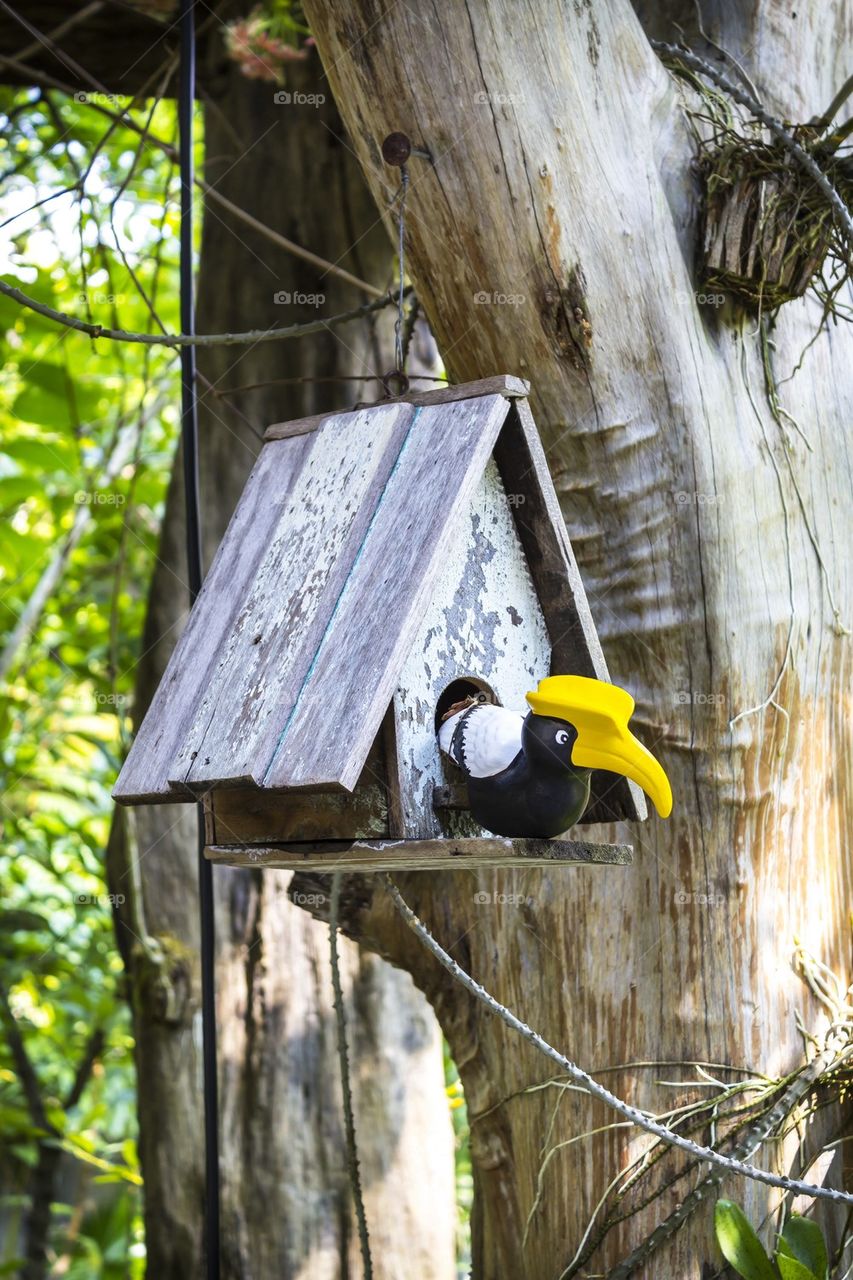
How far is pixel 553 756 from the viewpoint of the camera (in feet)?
3.91

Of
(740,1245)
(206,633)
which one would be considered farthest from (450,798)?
(740,1245)

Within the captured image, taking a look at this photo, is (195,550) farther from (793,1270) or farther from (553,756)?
(793,1270)

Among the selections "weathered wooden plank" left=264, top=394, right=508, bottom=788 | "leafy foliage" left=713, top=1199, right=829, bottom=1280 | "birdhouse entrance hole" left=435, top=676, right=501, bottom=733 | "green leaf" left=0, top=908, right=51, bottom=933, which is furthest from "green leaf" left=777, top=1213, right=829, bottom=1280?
"green leaf" left=0, top=908, right=51, bottom=933

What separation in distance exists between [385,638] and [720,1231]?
2.69 ft

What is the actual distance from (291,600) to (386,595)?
0.49 feet

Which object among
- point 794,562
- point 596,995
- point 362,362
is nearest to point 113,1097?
point 362,362

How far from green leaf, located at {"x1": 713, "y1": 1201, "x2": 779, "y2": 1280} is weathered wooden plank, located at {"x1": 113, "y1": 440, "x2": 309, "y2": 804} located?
2.62ft

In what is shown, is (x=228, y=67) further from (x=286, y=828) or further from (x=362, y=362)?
(x=286, y=828)

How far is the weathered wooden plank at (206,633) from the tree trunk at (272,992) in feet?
3.58

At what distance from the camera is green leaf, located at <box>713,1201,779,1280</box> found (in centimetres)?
141

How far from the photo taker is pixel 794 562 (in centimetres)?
167

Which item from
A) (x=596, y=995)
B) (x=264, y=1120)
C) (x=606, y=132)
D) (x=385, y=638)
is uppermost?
(x=606, y=132)

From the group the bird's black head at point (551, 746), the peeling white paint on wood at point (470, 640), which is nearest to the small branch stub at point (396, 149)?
the peeling white paint on wood at point (470, 640)

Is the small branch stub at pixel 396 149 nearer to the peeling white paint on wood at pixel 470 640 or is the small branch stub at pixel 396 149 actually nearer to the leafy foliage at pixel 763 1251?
the peeling white paint on wood at pixel 470 640
